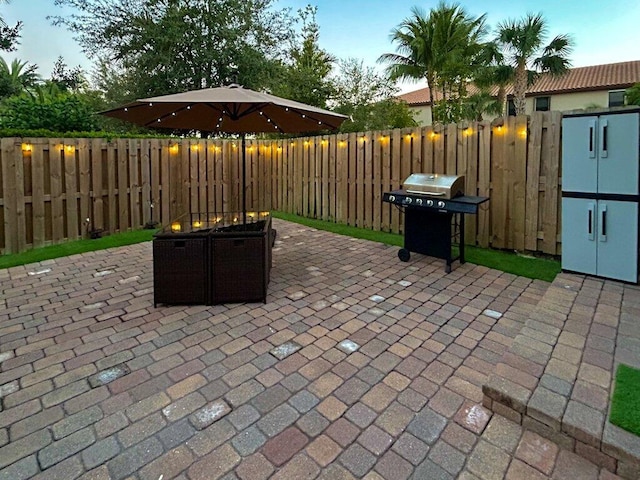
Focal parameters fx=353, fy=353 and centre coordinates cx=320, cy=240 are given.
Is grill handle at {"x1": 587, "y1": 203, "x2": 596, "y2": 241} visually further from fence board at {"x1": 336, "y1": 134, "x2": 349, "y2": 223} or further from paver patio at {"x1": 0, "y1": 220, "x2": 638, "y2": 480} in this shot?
fence board at {"x1": 336, "y1": 134, "x2": 349, "y2": 223}

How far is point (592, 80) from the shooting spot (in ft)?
63.2

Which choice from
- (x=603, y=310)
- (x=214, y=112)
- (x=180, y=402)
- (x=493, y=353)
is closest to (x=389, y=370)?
(x=493, y=353)

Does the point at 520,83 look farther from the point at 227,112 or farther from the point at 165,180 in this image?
the point at 227,112

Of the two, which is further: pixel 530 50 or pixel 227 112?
pixel 530 50

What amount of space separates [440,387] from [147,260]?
165 inches

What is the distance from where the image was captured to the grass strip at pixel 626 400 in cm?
166

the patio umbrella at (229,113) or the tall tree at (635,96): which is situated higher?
the tall tree at (635,96)

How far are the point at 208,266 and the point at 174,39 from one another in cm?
980

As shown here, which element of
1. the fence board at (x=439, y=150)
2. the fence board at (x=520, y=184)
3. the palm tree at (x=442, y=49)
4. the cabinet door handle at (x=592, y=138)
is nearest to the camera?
the cabinet door handle at (x=592, y=138)

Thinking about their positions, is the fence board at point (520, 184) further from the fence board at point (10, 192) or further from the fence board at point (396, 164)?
the fence board at point (10, 192)

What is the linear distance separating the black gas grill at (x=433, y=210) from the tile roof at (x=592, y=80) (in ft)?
52.0

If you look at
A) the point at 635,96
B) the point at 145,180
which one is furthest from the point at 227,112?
the point at 635,96

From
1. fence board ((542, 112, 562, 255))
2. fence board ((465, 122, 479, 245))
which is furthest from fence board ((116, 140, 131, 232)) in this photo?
fence board ((542, 112, 562, 255))

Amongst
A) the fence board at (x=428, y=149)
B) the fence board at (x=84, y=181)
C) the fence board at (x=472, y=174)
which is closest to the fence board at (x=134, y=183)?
the fence board at (x=84, y=181)
